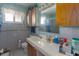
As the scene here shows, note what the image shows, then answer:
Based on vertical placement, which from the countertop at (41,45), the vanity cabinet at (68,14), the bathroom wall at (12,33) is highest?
the vanity cabinet at (68,14)

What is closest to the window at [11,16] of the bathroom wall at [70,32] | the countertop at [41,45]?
the countertop at [41,45]

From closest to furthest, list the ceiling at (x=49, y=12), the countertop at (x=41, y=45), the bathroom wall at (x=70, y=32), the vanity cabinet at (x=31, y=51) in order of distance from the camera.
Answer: the countertop at (x=41, y=45), the bathroom wall at (x=70, y=32), the vanity cabinet at (x=31, y=51), the ceiling at (x=49, y=12)

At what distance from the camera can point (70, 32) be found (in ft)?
6.59

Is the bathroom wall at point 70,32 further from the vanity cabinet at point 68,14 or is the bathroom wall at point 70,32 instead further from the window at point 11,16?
the window at point 11,16

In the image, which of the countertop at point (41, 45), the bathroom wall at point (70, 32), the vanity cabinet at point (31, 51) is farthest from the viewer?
the vanity cabinet at point (31, 51)

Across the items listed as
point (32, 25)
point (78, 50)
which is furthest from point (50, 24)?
point (78, 50)

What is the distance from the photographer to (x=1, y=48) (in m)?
1.89

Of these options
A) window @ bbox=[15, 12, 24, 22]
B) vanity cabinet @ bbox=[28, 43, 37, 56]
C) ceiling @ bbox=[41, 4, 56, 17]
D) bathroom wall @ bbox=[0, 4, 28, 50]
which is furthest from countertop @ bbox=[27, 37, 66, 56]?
ceiling @ bbox=[41, 4, 56, 17]

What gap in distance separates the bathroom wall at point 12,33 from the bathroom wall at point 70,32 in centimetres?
69

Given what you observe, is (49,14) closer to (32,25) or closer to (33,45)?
(32,25)

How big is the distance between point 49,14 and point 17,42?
0.78 metres

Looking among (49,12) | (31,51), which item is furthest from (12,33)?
(49,12)

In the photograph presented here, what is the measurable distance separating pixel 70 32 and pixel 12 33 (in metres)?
0.98

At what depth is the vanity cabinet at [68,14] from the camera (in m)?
1.50
